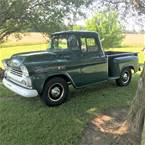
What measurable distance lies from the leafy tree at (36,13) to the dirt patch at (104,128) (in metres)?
5.41

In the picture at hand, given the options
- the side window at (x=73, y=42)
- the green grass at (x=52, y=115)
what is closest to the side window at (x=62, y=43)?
the side window at (x=73, y=42)

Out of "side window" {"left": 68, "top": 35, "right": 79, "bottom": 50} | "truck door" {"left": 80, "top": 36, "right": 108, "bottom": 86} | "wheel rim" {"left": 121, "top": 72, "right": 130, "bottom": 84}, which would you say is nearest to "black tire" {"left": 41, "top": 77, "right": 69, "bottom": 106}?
"truck door" {"left": 80, "top": 36, "right": 108, "bottom": 86}

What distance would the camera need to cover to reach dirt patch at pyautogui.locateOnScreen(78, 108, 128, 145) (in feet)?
16.1

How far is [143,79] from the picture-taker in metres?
4.95

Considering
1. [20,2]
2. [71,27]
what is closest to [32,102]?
[20,2]

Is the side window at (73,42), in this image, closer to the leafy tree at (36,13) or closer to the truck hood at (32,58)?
the truck hood at (32,58)

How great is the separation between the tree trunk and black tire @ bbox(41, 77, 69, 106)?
→ 6.80 ft

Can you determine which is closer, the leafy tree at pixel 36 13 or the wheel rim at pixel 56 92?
the wheel rim at pixel 56 92

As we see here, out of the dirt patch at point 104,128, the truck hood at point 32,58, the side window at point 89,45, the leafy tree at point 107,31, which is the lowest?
the dirt patch at point 104,128

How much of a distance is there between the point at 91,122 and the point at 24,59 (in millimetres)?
2234

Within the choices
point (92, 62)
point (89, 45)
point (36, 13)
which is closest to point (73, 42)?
point (89, 45)

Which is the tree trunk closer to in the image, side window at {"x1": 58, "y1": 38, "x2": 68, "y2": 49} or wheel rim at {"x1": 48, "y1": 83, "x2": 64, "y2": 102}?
wheel rim at {"x1": 48, "y1": 83, "x2": 64, "y2": 102}

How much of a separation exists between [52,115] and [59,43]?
2.40m

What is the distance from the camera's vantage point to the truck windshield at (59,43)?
7123 millimetres
